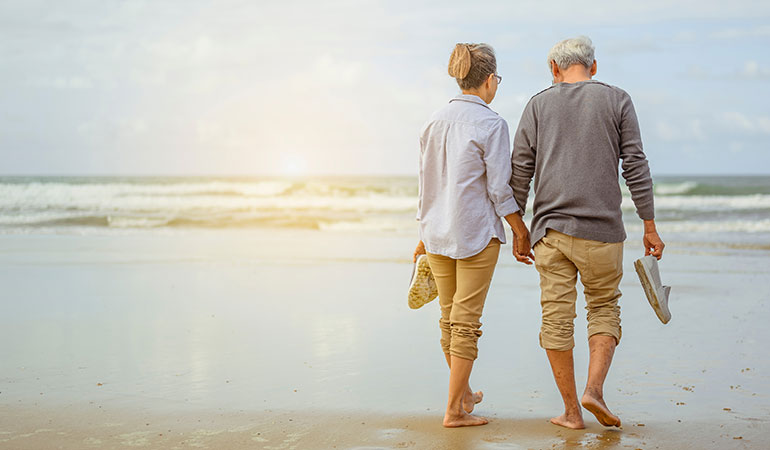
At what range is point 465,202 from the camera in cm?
→ 302

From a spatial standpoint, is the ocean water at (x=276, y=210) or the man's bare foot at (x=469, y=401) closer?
the man's bare foot at (x=469, y=401)

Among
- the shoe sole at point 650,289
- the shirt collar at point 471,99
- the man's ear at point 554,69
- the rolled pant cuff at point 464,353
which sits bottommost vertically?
the rolled pant cuff at point 464,353

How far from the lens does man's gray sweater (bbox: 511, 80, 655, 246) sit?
2943mm

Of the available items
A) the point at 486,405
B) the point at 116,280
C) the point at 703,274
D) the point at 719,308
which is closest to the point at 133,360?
the point at 486,405

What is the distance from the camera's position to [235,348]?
4.51m

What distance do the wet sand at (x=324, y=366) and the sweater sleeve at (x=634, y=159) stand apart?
0.94 meters

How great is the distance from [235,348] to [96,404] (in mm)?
1189

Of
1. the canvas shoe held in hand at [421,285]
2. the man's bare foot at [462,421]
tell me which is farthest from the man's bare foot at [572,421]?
the canvas shoe held in hand at [421,285]

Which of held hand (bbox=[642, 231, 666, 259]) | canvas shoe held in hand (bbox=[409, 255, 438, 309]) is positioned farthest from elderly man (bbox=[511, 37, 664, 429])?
canvas shoe held in hand (bbox=[409, 255, 438, 309])

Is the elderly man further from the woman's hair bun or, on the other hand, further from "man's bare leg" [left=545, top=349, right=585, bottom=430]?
the woman's hair bun

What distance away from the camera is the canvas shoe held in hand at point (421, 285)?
11.1ft

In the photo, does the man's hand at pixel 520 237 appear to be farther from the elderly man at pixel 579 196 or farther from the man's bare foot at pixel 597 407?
the man's bare foot at pixel 597 407

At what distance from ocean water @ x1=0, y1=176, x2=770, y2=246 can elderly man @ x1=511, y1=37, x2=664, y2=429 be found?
1009cm

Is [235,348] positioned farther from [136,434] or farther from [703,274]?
[703,274]
